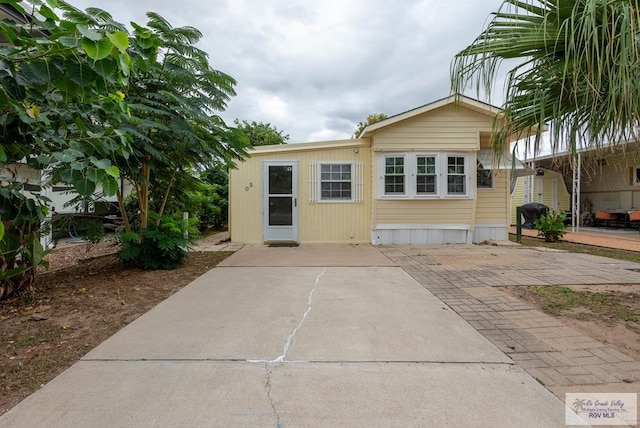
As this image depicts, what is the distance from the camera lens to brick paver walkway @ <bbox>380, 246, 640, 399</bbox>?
2.54 m

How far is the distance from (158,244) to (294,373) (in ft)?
14.7

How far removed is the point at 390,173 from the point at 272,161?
3.50 metres

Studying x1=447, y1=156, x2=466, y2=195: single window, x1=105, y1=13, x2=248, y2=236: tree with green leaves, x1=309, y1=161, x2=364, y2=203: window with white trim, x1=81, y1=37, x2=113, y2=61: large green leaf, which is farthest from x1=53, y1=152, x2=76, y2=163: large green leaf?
x1=447, y1=156, x2=466, y2=195: single window

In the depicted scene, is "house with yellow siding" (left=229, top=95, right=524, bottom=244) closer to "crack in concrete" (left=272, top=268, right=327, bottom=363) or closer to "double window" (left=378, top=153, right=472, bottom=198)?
"double window" (left=378, top=153, right=472, bottom=198)

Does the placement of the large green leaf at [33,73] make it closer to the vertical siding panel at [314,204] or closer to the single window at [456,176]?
the vertical siding panel at [314,204]

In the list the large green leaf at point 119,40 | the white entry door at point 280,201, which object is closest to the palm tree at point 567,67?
the large green leaf at point 119,40

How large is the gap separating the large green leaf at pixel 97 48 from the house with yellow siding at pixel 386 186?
312 inches

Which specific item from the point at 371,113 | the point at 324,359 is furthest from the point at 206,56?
the point at 371,113

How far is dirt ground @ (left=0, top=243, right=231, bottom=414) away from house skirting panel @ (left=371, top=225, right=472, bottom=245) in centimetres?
479

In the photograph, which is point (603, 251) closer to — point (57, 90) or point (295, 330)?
point (295, 330)

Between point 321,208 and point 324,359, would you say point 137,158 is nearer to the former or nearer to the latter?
point 324,359

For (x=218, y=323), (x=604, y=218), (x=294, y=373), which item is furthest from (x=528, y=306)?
(x=604, y=218)

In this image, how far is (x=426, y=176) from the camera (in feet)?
30.9

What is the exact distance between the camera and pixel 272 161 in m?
9.69
